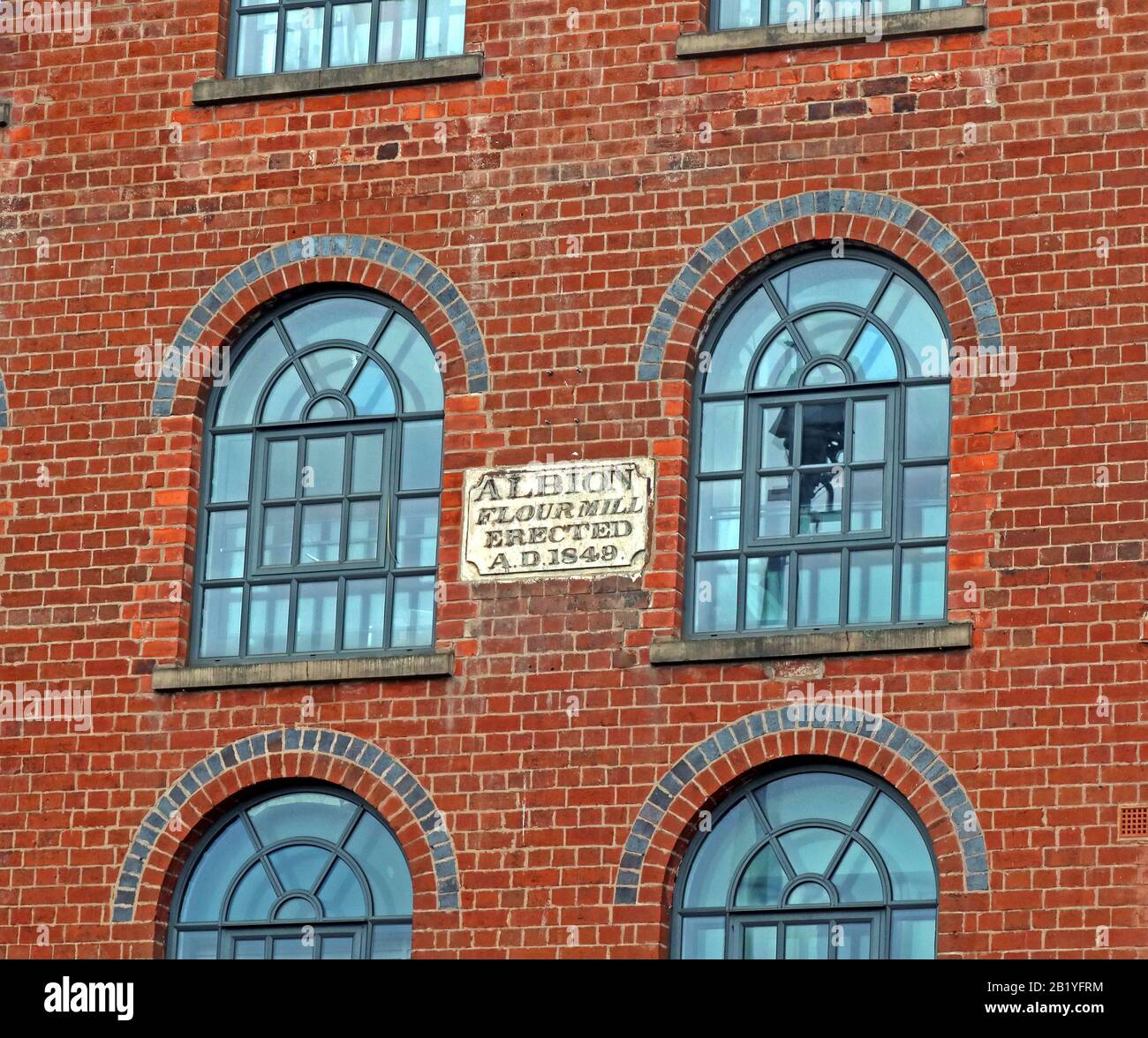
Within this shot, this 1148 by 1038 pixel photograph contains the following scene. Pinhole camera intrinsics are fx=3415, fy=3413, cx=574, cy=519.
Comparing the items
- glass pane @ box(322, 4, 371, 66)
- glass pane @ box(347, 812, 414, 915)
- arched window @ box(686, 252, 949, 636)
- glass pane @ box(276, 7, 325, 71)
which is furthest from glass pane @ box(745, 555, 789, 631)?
glass pane @ box(276, 7, 325, 71)

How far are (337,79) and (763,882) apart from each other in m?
7.02

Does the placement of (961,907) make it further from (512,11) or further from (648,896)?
(512,11)

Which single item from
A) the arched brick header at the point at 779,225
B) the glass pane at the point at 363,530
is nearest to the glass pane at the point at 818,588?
the arched brick header at the point at 779,225

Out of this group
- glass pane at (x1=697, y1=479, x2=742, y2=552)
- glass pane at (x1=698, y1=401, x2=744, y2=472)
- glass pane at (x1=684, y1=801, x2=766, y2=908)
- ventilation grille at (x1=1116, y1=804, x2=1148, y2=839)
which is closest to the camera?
ventilation grille at (x1=1116, y1=804, x2=1148, y2=839)

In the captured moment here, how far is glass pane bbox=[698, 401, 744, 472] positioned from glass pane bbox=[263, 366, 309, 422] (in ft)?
10.2

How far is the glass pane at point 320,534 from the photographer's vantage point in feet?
81.9

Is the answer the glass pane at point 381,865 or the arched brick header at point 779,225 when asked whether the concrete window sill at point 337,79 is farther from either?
the glass pane at point 381,865

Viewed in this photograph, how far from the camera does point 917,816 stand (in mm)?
23047

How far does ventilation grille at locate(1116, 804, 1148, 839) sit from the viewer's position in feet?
73.6

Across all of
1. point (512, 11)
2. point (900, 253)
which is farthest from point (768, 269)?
point (512, 11)

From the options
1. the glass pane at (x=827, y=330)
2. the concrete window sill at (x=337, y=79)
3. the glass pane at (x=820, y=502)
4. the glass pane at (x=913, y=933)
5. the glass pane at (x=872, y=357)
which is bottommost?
the glass pane at (x=913, y=933)

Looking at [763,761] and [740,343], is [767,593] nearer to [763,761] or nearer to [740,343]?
[763,761]

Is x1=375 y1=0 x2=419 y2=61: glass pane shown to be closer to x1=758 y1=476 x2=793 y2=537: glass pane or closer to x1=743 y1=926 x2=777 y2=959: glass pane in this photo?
x1=758 y1=476 x2=793 y2=537: glass pane

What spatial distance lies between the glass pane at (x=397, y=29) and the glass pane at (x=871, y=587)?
5481 mm
